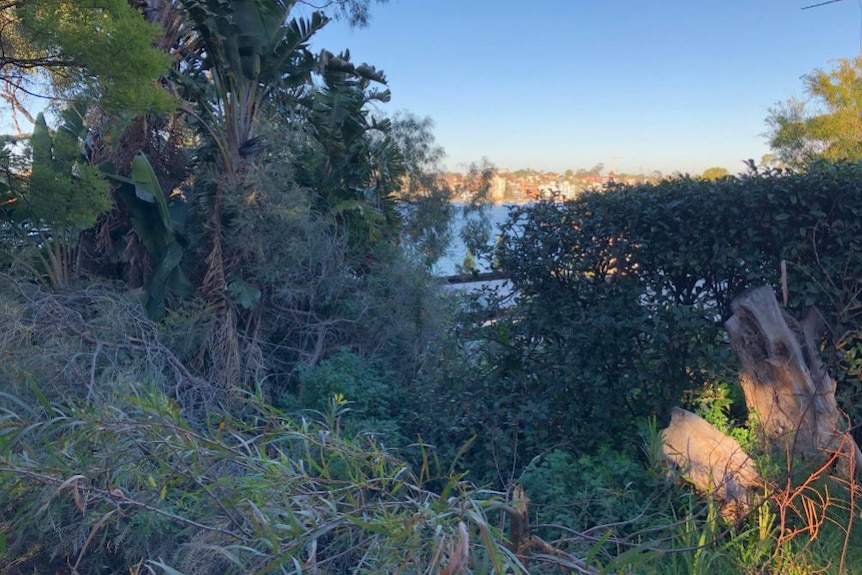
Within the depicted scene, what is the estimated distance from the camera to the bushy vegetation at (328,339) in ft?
10.6

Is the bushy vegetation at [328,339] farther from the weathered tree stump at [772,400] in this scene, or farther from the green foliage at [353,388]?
the weathered tree stump at [772,400]

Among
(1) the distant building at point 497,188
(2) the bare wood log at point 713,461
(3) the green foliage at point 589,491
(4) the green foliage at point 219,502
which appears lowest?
(3) the green foliage at point 589,491

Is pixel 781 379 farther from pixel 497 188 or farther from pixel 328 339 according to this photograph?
pixel 497 188

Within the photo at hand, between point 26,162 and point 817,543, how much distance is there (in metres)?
8.19

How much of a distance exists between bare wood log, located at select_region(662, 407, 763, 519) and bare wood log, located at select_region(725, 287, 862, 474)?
17.6 inches

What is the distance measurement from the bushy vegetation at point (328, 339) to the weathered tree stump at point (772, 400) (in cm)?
16

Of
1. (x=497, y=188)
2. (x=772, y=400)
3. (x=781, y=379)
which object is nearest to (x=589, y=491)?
(x=772, y=400)

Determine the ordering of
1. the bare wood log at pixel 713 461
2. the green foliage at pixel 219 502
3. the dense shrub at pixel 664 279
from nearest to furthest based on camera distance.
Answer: the green foliage at pixel 219 502 → the bare wood log at pixel 713 461 → the dense shrub at pixel 664 279

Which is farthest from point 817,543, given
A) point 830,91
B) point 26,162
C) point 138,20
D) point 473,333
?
point 830,91

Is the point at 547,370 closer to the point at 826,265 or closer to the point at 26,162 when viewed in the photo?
the point at 826,265

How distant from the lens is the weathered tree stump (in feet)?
15.4

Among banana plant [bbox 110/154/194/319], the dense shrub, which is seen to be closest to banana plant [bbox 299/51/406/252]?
banana plant [bbox 110/154/194/319]

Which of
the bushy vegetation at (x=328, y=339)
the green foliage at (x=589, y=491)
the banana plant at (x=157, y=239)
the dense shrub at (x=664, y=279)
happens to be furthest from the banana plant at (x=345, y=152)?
the green foliage at (x=589, y=491)

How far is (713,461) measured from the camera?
465 cm
